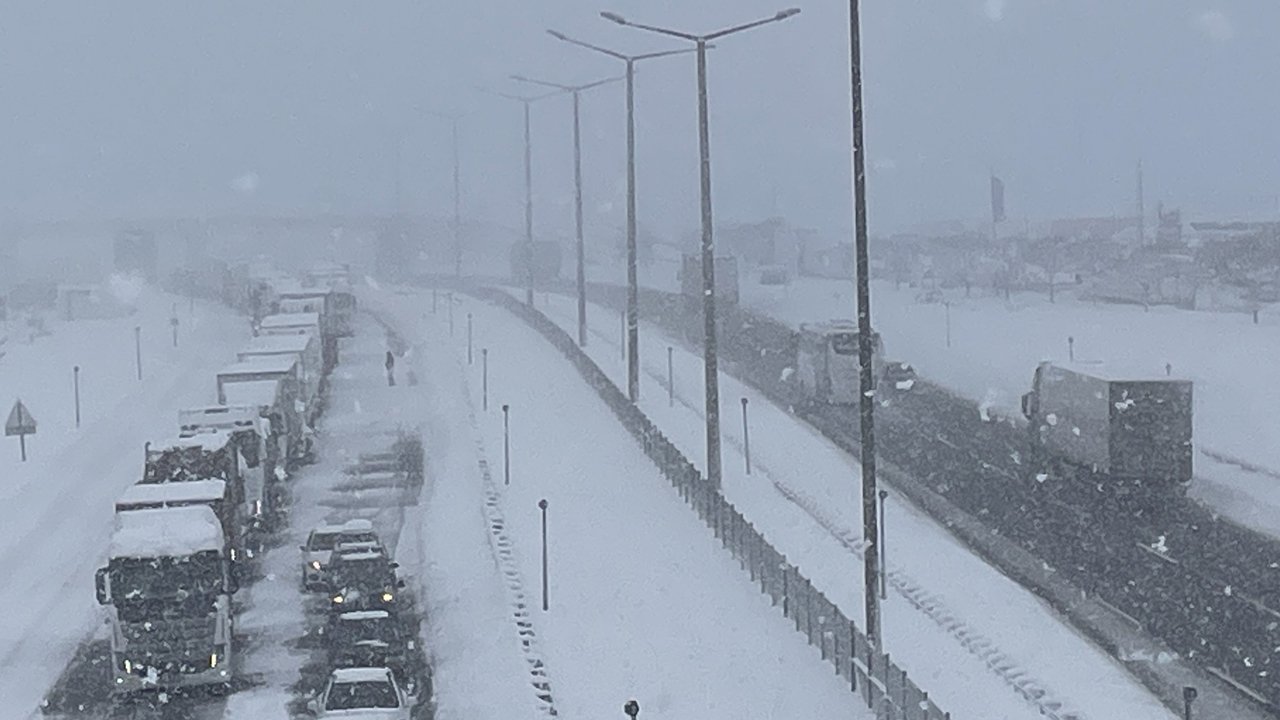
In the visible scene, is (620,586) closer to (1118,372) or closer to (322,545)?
(322,545)

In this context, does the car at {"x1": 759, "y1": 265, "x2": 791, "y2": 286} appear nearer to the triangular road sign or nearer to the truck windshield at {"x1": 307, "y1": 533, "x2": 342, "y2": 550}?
the triangular road sign

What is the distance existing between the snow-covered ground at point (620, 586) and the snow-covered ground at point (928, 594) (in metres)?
1.74

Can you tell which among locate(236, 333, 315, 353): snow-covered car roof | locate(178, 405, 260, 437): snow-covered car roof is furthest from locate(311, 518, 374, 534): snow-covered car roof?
locate(236, 333, 315, 353): snow-covered car roof

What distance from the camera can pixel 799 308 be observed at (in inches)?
4806

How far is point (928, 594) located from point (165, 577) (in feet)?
45.4

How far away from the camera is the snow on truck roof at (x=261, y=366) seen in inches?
1820

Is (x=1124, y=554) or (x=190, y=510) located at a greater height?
(x=190, y=510)

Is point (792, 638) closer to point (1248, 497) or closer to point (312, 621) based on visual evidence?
point (312, 621)

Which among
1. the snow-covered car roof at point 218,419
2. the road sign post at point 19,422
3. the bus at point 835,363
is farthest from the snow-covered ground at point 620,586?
the road sign post at point 19,422

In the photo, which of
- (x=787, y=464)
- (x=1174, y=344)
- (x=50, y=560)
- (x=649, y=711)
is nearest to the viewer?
(x=649, y=711)

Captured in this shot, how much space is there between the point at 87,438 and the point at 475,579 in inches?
1023

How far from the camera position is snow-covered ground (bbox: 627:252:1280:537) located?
45000mm

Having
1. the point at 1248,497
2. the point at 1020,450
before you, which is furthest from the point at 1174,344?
the point at 1248,497

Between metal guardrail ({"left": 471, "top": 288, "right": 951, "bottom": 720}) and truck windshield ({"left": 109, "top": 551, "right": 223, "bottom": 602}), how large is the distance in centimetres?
938
